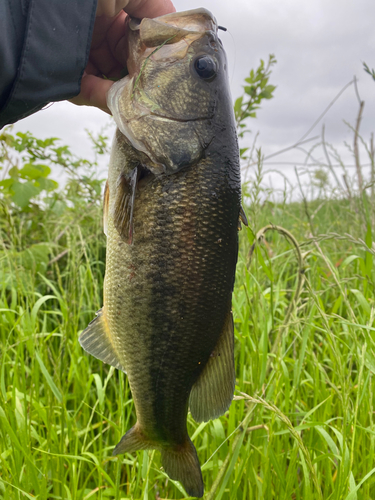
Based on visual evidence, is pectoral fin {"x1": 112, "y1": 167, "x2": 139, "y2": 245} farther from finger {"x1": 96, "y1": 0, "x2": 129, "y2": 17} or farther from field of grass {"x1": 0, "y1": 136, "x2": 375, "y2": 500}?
finger {"x1": 96, "y1": 0, "x2": 129, "y2": 17}

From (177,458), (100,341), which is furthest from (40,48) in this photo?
(177,458)

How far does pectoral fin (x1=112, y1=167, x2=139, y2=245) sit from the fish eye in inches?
18.5

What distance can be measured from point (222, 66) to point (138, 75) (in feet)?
1.13

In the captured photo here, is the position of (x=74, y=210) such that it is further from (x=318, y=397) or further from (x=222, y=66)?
(x=318, y=397)

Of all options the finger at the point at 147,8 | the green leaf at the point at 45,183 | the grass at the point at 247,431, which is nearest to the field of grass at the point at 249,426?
the grass at the point at 247,431

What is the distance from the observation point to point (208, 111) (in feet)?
4.46

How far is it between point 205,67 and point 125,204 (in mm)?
624

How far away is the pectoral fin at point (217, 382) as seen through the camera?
4.28 feet

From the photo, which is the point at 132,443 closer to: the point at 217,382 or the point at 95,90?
the point at 217,382

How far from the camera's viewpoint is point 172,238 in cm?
123

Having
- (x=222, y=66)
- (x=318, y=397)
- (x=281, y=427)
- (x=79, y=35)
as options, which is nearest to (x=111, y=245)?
(x=79, y=35)

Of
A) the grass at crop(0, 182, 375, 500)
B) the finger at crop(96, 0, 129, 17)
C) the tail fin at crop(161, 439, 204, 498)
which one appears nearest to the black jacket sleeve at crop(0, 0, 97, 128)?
the finger at crop(96, 0, 129, 17)

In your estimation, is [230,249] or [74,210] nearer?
[230,249]

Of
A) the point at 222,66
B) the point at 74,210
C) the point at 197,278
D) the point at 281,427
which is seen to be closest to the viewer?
the point at 197,278
